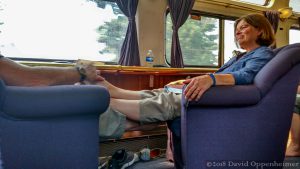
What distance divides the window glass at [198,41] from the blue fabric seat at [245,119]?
7.08 ft

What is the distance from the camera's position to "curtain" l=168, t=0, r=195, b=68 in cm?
323

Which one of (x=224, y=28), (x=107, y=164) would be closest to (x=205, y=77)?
(x=107, y=164)

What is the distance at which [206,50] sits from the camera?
3822 mm

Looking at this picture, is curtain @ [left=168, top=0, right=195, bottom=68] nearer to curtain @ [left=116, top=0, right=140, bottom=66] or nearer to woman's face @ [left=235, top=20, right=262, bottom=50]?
curtain @ [left=116, top=0, right=140, bottom=66]

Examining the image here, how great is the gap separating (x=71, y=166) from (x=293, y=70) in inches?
47.4

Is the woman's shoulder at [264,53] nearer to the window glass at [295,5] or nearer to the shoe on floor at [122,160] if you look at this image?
the shoe on floor at [122,160]

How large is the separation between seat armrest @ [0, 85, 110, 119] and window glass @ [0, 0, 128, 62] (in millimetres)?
1931

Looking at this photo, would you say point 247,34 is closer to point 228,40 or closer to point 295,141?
point 295,141

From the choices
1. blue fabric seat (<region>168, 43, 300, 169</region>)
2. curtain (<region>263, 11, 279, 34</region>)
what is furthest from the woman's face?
curtain (<region>263, 11, 279, 34</region>)

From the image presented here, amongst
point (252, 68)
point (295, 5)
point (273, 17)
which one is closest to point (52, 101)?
point (252, 68)

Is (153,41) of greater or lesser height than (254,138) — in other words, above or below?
above

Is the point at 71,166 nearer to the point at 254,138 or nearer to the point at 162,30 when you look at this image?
the point at 254,138

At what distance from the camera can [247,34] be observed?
170 cm

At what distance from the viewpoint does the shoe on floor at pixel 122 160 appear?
1.71 metres
